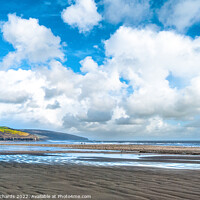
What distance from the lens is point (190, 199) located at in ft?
28.9

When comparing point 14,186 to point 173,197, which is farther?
point 14,186

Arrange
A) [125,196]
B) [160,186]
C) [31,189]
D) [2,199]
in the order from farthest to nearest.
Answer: [160,186]
[31,189]
[125,196]
[2,199]

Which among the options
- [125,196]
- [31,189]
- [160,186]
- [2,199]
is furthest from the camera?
[160,186]

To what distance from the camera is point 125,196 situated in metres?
9.48

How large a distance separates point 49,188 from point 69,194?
1.64m

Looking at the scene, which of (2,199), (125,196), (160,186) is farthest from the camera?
(160,186)

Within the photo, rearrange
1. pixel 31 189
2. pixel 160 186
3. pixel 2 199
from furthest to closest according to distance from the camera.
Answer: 1. pixel 160 186
2. pixel 31 189
3. pixel 2 199

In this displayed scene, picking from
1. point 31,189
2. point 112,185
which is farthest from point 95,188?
point 31,189

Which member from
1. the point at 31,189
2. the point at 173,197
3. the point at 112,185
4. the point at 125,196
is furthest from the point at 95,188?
the point at 173,197

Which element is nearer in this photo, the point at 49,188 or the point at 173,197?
the point at 173,197

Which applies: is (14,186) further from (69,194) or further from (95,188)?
(95,188)

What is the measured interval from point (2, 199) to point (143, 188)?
6374 mm

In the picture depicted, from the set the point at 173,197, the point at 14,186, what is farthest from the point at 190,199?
the point at 14,186

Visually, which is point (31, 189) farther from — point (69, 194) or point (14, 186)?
point (69, 194)
